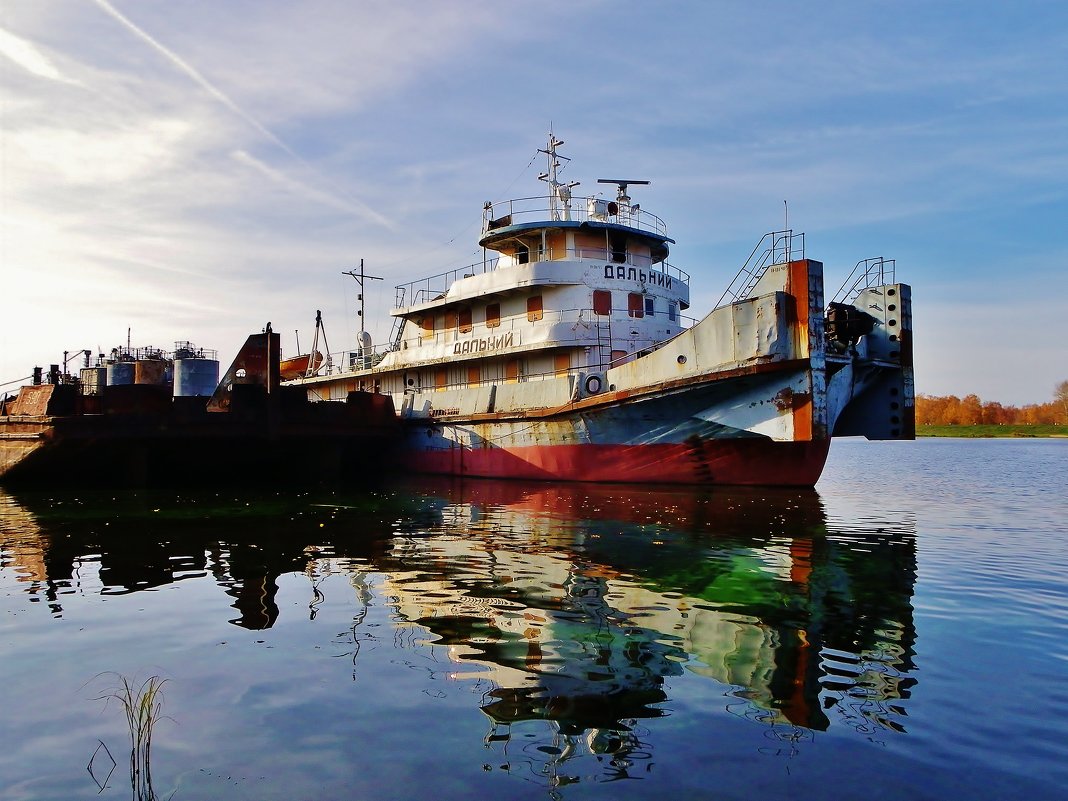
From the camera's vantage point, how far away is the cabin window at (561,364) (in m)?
21.8

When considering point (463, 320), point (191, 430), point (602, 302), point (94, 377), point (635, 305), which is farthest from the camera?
point (94, 377)

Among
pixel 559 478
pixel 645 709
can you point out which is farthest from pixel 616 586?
pixel 559 478

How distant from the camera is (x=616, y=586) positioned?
341 inches

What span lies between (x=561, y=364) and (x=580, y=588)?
1376cm

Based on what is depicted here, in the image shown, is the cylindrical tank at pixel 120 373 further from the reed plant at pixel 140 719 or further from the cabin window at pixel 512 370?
the reed plant at pixel 140 719

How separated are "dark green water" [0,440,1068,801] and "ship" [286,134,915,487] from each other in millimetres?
5099

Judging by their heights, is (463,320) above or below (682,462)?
Answer: above

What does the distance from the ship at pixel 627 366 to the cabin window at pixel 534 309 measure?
64 millimetres

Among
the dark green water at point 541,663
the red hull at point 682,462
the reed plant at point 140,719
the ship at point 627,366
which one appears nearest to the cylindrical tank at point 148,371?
the ship at point 627,366

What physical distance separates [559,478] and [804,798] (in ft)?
57.0

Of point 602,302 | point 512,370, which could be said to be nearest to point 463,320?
point 512,370

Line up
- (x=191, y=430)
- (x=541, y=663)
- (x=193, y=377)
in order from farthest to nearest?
(x=193, y=377), (x=191, y=430), (x=541, y=663)

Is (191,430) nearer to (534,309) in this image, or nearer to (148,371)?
(148,371)

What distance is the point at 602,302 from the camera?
21859mm
